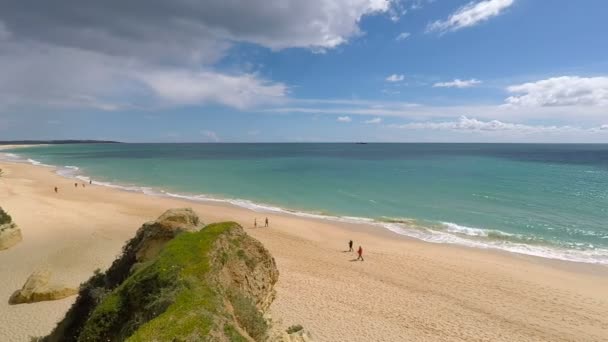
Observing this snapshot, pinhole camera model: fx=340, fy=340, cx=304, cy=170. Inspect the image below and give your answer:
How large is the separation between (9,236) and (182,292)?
22.2m

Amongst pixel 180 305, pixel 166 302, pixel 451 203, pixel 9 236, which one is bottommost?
pixel 451 203

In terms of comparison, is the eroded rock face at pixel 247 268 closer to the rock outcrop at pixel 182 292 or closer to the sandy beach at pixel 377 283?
the rock outcrop at pixel 182 292

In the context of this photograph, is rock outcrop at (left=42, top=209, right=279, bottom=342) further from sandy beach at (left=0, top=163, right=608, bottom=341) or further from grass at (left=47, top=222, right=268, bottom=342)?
sandy beach at (left=0, top=163, right=608, bottom=341)

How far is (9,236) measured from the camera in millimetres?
21875

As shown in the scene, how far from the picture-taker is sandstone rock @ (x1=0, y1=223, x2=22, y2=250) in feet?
70.4

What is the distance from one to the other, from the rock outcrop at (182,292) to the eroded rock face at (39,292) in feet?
20.6

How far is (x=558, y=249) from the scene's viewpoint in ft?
89.9


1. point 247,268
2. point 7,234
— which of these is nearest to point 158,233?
point 247,268

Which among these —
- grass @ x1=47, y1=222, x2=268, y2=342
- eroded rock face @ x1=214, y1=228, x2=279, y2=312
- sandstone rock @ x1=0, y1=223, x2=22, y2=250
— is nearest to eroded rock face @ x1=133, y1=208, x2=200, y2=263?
grass @ x1=47, y1=222, x2=268, y2=342

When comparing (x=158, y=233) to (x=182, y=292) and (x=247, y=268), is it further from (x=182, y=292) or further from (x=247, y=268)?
(x=182, y=292)

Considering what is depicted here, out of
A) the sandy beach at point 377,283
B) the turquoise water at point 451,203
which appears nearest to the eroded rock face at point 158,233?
the sandy beach at point 377,283

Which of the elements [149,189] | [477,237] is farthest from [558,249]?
[149,189]

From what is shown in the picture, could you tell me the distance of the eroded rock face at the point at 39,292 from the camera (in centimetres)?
1504

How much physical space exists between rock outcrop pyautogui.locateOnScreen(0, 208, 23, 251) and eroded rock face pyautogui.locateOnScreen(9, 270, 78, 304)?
845cm
